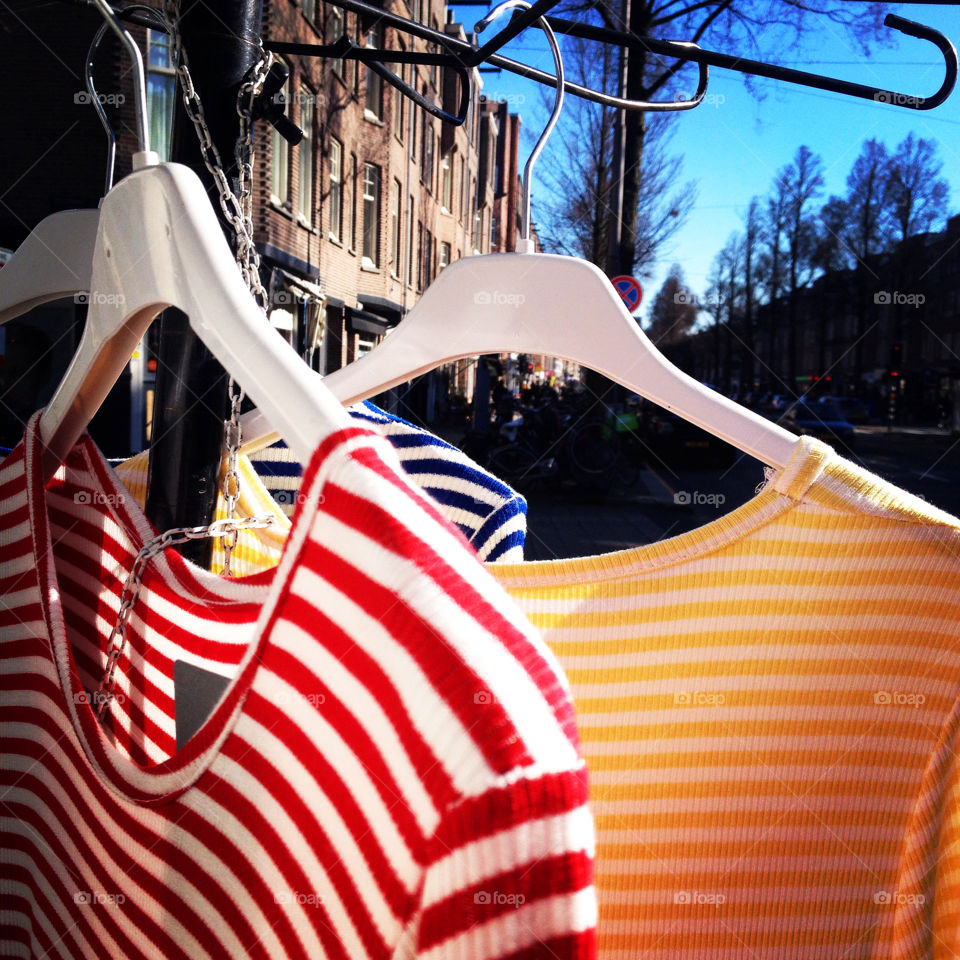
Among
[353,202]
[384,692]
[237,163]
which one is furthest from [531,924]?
[353,202]

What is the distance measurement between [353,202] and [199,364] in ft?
46.4


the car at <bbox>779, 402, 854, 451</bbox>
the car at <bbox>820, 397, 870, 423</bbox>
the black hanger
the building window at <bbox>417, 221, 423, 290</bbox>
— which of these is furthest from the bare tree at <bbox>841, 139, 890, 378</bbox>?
the black hanger

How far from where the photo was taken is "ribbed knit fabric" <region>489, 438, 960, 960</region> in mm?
849

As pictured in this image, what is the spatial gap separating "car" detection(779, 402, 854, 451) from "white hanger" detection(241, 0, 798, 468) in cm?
1641


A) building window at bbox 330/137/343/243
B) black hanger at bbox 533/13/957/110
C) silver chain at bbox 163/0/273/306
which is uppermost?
building window at bbox 330/137/343/243

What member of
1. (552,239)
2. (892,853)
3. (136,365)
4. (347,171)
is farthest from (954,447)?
(892,853)

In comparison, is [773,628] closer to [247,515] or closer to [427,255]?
[247,515]

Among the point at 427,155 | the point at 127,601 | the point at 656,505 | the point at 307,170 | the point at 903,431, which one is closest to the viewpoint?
the point at 127,601

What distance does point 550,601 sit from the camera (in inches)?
36.8

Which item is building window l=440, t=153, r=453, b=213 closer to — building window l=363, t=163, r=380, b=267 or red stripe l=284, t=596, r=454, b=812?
building window l=363, t=163, r=380, b=267

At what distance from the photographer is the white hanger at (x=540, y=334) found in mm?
885

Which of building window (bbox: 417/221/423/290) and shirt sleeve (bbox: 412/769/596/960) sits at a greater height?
building window (bbox: 417/221/423/290)

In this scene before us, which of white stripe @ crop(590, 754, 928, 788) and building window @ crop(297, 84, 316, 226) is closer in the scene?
white stripe @ crop(590, 754, 928, 788)

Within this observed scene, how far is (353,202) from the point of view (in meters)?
14.2
